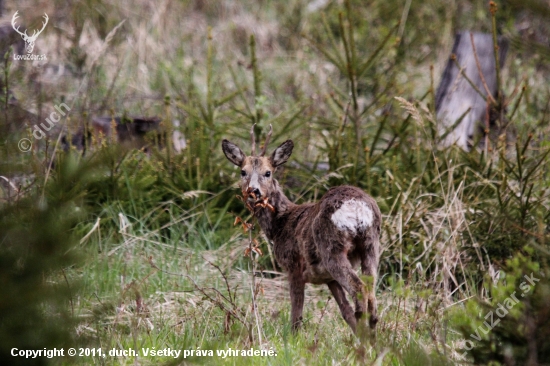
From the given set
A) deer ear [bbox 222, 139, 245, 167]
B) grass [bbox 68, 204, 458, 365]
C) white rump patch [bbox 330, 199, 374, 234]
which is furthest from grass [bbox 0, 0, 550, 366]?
deer ear [bbox 222, 139, 245, 167]

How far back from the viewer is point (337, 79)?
1149cm

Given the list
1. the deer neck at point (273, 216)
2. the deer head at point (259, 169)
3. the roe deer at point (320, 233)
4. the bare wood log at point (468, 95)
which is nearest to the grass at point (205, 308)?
the roe deer at point (320, 233)

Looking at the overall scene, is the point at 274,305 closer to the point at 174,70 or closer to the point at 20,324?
the point at 20,324

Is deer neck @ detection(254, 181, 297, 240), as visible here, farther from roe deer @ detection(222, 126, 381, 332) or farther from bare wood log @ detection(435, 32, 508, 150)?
bare wood log @ detection(435, 32, 508, 150)

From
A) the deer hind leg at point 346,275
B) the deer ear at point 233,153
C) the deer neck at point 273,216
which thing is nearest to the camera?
the deer hind leg at point 346,275

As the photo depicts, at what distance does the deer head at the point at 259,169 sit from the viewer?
509 centimetres

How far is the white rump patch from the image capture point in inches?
169

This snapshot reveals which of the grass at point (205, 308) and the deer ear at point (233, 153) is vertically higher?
the deer ear at point (233, 153)

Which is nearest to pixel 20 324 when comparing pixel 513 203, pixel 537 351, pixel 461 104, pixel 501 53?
pixel 537 351

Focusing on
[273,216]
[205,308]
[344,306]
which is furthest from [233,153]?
[344,306]

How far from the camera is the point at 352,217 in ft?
14.1

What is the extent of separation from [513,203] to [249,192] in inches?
95.0

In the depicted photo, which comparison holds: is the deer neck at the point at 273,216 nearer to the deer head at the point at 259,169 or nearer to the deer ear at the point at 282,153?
the deer head at the point at 259,169

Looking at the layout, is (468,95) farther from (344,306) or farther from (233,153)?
(344,306)
